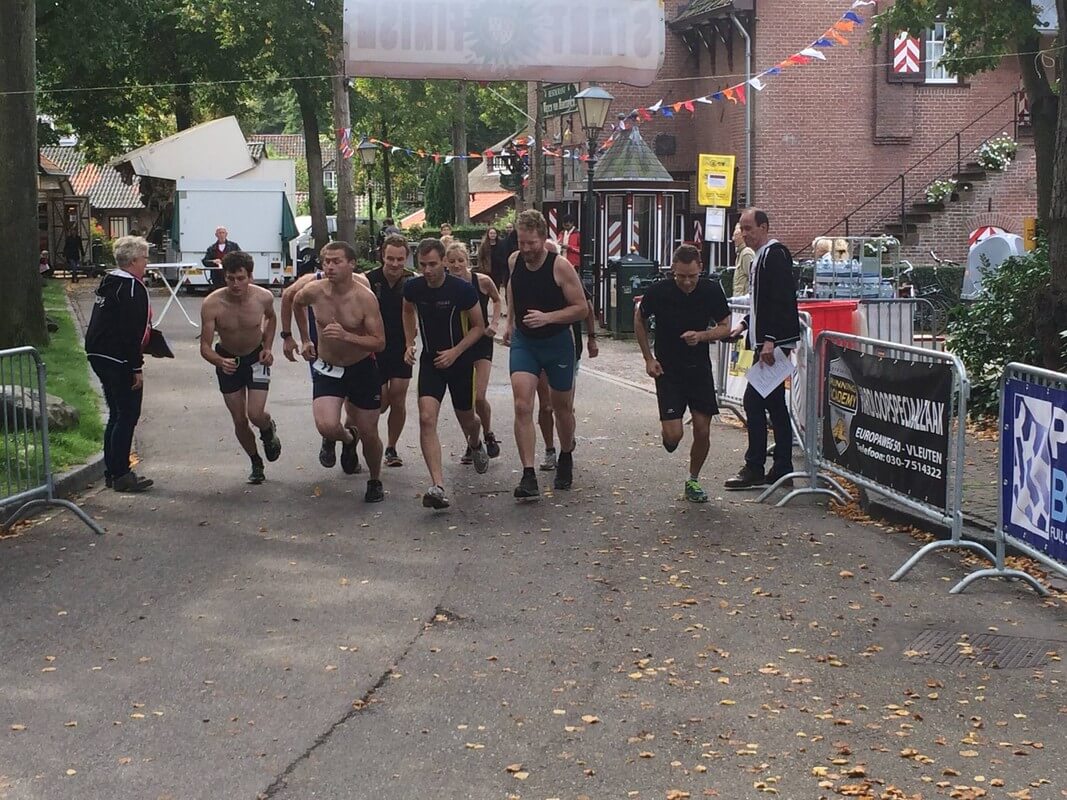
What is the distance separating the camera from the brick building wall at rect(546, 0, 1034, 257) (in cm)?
3123

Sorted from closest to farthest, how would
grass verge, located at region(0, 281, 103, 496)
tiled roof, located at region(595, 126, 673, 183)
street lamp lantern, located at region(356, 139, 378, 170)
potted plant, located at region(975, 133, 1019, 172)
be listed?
1. grass verge, located at region(0, 281, 103, 496)
2. tiled roof, located at region(595, 126, 673, 183)
3. potted plant, located at region(975, 133, 1019, 172)
4. street lamp lantern, located at region(356, 139, 378, 170)

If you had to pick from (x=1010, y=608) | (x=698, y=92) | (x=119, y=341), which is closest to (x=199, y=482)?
(x=119, y=341)

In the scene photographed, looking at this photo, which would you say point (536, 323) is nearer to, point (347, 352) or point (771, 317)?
point (347, 352)

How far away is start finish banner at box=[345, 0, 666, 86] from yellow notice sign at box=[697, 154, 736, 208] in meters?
5.42

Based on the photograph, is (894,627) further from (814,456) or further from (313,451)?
(313,451)

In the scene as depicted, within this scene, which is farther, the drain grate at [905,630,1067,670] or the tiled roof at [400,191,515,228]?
the tiled roof at [400,191,515,228]

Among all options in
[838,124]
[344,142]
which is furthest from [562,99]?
[344,142]

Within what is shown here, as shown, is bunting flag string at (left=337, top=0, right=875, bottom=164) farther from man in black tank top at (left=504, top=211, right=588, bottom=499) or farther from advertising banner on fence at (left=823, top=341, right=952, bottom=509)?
advertising banner on fence at (left=823, top=341, right=952, bottom=509)

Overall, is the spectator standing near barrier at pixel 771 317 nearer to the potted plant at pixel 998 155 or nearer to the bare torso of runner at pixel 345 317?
the bare torso of runner at pixel 345 317

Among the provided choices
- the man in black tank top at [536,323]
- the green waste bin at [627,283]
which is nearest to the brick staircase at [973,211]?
the green waste bin at [627,283]

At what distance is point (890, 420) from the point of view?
28.4 feet

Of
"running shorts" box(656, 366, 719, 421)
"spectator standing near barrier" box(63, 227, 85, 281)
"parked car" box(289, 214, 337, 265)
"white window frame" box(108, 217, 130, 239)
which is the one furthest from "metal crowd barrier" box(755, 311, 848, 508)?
"white window frame" box(108, 217, 130, 239)

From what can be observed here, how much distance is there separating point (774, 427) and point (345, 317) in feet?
10.2

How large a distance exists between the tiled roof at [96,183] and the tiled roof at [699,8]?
68.4 meters
